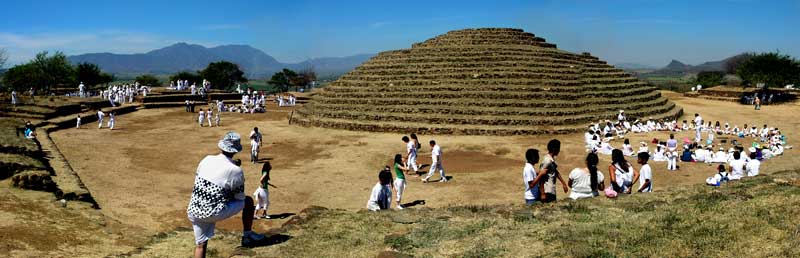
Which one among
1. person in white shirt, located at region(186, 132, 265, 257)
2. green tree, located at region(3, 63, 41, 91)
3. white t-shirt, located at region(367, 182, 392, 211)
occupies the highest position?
green tree, located at region(3, 63, 41, 91)

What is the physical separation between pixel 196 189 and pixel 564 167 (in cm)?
1245

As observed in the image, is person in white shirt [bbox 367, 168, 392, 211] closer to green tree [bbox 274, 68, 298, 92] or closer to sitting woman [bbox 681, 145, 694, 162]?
sitting woman [bbox 681, 145, 694, 162]

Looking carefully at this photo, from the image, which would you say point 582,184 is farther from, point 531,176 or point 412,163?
point 412,163

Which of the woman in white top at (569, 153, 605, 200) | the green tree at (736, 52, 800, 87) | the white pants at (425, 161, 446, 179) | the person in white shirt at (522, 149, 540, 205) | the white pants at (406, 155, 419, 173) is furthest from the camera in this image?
the green tree at (736, 52, 800, 87)

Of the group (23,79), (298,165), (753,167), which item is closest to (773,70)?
(753,167)

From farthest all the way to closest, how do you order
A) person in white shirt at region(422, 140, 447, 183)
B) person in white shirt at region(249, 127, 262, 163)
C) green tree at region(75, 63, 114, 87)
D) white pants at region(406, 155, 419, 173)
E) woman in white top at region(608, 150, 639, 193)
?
green tree at region(75, 63, 114, 87) < person in white shirt at region(249, 127, 262, 163) < white pants at region(406, 155, 419, 173) < person in white shirt at region(422, 140, 447, 183) < woman in white top at region(608, 150, 639, 193)

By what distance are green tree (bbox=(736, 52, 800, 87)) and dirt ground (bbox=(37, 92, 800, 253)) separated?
18.6 metres

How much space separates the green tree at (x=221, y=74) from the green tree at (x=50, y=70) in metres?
19.8

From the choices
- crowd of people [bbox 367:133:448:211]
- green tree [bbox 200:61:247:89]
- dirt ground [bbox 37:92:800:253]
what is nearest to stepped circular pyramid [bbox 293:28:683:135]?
dirt ground [bbox 37:92:800:253]

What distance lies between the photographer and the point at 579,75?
1074 inches

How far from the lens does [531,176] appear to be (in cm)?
726

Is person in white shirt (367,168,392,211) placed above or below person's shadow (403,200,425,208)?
above

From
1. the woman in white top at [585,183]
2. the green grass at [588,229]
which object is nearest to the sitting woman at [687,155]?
the green grass at [588,229]

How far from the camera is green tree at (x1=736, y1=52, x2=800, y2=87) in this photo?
41.6 m
